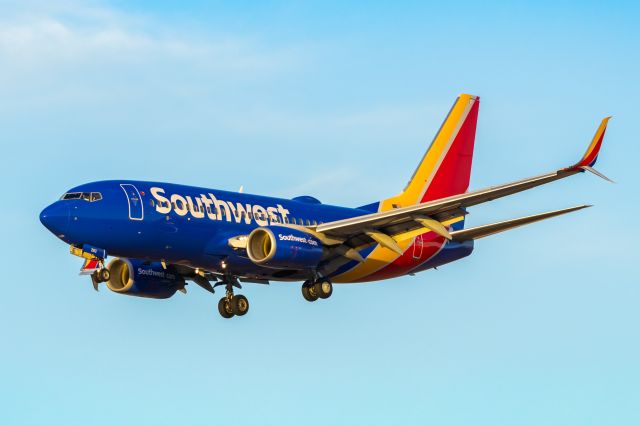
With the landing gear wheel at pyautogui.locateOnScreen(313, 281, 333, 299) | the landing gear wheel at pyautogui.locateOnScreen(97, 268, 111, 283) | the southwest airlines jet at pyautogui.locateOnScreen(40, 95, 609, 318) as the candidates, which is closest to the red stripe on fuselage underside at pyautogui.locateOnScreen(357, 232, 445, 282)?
the southwest airlines jet at pyautogui.locateOnScreen(40, 95, 609, 318)

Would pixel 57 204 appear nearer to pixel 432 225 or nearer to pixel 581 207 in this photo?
pixel 432 225

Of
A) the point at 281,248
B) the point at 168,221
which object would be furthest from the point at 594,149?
the point at 168,221

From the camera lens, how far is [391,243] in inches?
2267

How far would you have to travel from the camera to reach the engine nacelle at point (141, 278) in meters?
61.1

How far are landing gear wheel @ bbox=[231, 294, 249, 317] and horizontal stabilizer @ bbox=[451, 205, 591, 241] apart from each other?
9672mm

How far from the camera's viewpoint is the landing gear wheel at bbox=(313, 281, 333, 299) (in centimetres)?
5912

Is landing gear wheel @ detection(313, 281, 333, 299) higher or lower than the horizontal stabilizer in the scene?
A: lower

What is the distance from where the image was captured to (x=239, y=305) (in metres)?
60.5

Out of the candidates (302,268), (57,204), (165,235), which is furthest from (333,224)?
(57,204)

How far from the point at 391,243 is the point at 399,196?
899cm

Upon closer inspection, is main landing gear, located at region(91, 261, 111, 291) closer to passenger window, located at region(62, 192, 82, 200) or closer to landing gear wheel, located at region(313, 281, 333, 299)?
passenger window, located at region(62, 192, 82, 200)

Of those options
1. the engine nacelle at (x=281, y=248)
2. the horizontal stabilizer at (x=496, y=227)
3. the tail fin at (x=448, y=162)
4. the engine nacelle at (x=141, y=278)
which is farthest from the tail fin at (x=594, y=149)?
the engine nacelle at (x=141, y=278)

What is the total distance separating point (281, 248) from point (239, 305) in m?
5.61

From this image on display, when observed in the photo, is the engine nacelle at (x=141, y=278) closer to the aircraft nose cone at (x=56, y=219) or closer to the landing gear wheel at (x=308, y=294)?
the landing gear wheel at (x=308, y=294)
